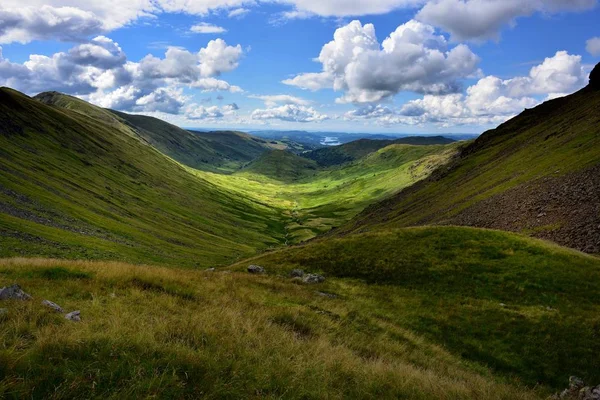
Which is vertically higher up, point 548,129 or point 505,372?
point 548,129

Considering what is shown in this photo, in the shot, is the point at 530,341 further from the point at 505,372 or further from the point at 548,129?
the point at 548,129

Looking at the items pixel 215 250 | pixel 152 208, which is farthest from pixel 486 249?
pixel 152 208

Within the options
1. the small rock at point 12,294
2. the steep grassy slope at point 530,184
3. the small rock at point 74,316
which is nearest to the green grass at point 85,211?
the small rock at point 12,294

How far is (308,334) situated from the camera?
616 inches

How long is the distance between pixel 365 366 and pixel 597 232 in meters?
48.5

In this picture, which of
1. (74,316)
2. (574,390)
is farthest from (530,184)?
(74,316)

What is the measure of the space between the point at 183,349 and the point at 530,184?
82262 millimetres

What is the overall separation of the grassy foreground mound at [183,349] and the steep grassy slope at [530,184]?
4199cm

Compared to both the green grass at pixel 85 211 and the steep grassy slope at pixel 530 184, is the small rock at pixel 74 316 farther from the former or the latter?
the steep grassy slope at pixel 530 184

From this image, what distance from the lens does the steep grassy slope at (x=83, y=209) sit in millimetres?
69062

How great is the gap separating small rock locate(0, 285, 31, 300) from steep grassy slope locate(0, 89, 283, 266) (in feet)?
143

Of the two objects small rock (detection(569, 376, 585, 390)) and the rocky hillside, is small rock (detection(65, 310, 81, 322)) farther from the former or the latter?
the rocky hillside

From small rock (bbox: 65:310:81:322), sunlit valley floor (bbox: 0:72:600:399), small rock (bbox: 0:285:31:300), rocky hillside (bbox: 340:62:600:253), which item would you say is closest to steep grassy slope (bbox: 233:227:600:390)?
sunlit valley floor (bbox: 0:72:600:399)

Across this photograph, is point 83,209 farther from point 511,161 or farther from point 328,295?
point 511,161
